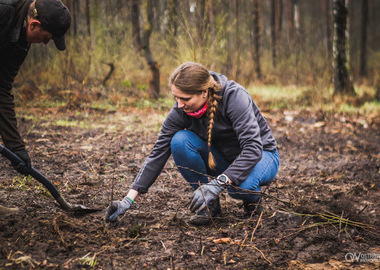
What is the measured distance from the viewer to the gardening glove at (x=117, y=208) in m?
2.39

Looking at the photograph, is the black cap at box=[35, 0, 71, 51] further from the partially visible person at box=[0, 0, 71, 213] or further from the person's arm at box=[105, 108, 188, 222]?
the person's arm at box=[105, 108, 188, 222]

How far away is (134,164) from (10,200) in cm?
148

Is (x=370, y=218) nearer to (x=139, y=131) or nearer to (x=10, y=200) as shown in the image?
(x=10, y=200)

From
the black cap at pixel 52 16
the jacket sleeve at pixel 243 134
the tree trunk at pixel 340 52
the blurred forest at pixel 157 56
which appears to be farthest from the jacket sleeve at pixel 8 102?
the tree trunk at pixel 340 52

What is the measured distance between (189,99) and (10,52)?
3.98 feet

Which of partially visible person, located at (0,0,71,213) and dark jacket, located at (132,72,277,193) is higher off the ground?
partially visible person, located at (0,0,71,213)

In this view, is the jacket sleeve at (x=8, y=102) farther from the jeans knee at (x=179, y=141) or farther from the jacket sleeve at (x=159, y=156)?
the jeans knee at (x=179, y=141)

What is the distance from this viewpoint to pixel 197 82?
2387mm

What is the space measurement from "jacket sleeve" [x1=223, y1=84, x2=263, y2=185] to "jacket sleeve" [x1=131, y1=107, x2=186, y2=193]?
1.33 feet

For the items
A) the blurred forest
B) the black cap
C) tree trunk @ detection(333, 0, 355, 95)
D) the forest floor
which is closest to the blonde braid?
the forest floor

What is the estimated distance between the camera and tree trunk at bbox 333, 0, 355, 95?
773 centimetres

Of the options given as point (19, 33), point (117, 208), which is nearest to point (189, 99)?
point (117, 208)

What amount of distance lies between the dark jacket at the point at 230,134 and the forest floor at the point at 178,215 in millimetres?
287

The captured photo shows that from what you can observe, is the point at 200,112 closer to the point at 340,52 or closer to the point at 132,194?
the point at 132,194
